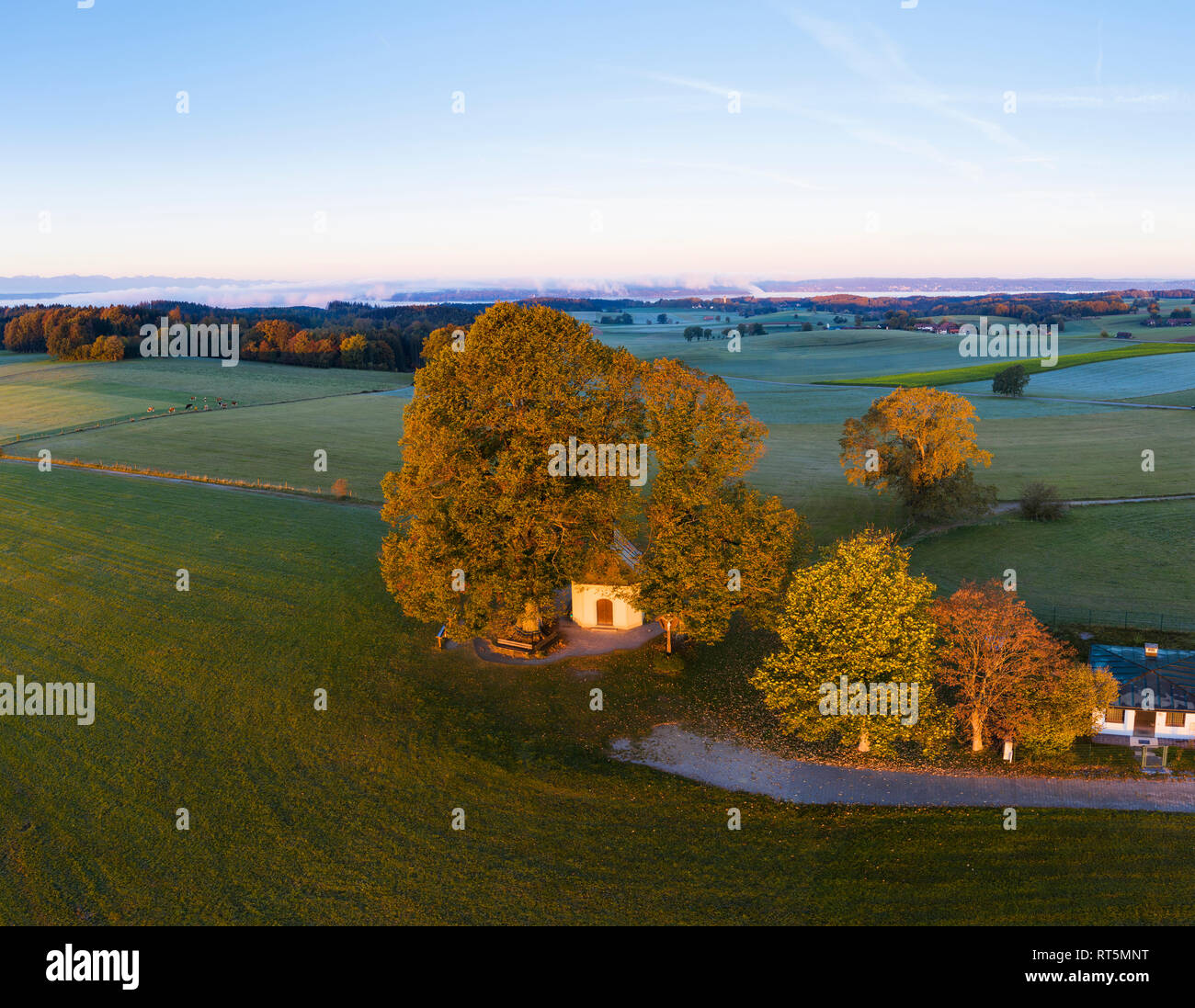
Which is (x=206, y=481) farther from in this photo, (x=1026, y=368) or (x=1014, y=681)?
(x=1026, y=368)

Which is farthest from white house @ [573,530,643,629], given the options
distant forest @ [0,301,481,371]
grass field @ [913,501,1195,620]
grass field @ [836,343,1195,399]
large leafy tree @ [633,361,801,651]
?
distant forest @ [0,301,481,371]

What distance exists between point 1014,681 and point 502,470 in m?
18.6

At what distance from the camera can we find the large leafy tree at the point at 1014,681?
23922 millimetres

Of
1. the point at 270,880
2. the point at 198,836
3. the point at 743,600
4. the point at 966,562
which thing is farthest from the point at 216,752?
the point at 966,562

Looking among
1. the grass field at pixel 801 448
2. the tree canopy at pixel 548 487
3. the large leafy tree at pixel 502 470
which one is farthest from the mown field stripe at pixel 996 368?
the large leafy tree at pixel 502 470

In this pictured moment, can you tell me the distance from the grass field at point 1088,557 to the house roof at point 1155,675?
27.6 feet

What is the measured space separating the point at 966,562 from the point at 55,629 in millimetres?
44254

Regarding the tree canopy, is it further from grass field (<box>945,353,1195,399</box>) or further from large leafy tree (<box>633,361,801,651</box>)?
grass field (<box>945,353,1195,399</box>)

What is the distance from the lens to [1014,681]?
24.5m

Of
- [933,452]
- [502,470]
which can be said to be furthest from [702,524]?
[933,452]

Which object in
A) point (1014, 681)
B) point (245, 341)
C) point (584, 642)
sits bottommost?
point (584, 642)
